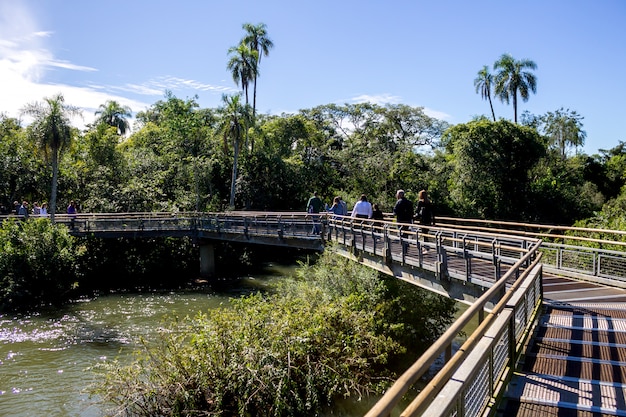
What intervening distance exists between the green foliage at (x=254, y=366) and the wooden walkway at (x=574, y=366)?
15.1 feet

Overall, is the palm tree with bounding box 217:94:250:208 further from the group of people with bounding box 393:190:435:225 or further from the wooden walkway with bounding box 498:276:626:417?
the wooden walkway with bounding box 498:276:626:417

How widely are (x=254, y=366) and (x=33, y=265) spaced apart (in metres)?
18.0

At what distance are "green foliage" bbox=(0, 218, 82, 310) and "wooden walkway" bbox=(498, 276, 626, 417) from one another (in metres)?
22.2

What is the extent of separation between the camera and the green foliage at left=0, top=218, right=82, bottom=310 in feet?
72.1

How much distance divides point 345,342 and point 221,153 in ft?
108

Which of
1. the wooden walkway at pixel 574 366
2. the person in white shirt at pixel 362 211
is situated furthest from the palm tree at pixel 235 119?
the wooden walkway at pixel 574 366

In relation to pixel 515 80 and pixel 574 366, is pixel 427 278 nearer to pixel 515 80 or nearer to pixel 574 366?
pixel 574 366

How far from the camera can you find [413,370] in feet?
9.65

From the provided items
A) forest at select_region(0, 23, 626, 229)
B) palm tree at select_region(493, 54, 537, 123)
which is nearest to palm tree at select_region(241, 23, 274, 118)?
forest at select_region(0, 23, 626, 229)

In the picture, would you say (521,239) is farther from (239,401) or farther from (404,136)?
(404,136)

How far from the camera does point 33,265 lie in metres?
22.7


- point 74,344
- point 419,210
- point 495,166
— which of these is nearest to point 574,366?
point 419,210

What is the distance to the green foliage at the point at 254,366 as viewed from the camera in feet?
30.0

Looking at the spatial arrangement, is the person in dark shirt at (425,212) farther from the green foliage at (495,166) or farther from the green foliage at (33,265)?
the green foliage at (495,166)
